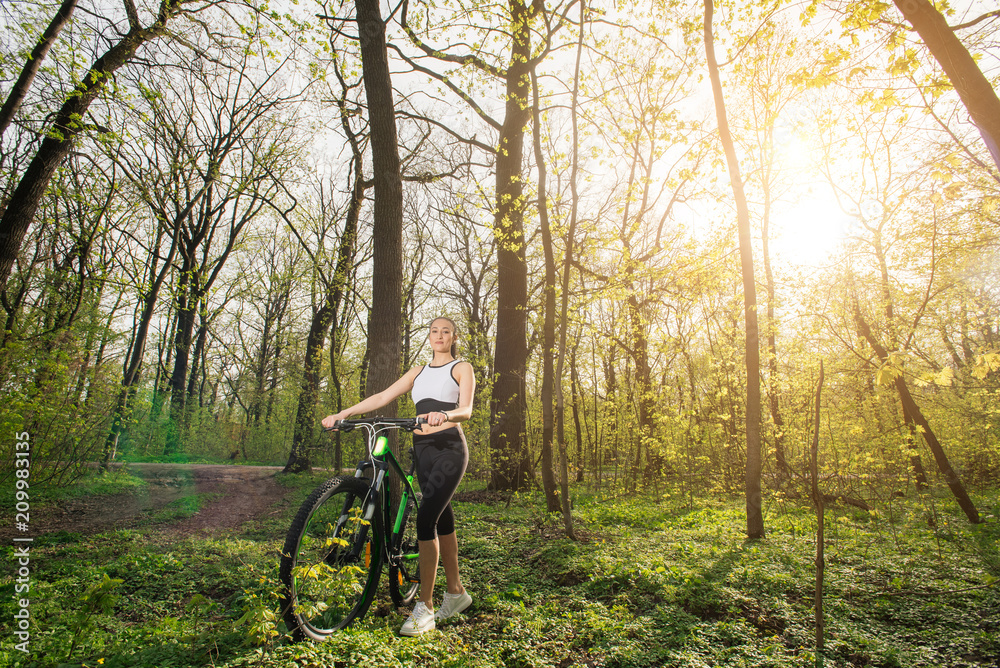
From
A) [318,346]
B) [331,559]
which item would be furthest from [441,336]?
[318,346]

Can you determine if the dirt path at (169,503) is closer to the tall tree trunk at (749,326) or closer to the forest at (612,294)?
the forest at (612,294)

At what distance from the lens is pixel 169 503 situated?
7.51 metres

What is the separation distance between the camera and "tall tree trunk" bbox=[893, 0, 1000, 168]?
12.0ft

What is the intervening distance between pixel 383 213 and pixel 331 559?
378 centimetres

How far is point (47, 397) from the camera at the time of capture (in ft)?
18.9

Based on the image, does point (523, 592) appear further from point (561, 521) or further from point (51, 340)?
point (51, 340)

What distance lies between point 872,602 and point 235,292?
84.1 feet

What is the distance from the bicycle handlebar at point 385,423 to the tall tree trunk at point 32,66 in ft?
19.2

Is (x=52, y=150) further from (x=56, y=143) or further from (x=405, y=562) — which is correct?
(x=405, y=562)

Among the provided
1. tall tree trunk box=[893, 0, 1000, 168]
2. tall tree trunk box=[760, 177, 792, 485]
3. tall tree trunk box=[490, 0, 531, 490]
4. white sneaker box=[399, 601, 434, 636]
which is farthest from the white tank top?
tall tree trunk box=[760, 177, 792, 485]

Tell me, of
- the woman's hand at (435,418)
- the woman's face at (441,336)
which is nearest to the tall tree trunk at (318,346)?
the woman's face at (441,336)

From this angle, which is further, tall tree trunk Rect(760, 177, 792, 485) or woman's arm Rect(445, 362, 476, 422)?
tall tree trunk Rect(760, 177, 792, 485)

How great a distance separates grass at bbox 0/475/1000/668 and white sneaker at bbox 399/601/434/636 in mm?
87

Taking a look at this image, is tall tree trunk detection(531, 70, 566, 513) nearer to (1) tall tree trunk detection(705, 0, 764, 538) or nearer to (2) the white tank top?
(1) tall tree trunk detection(705, 0, 764, 538)
